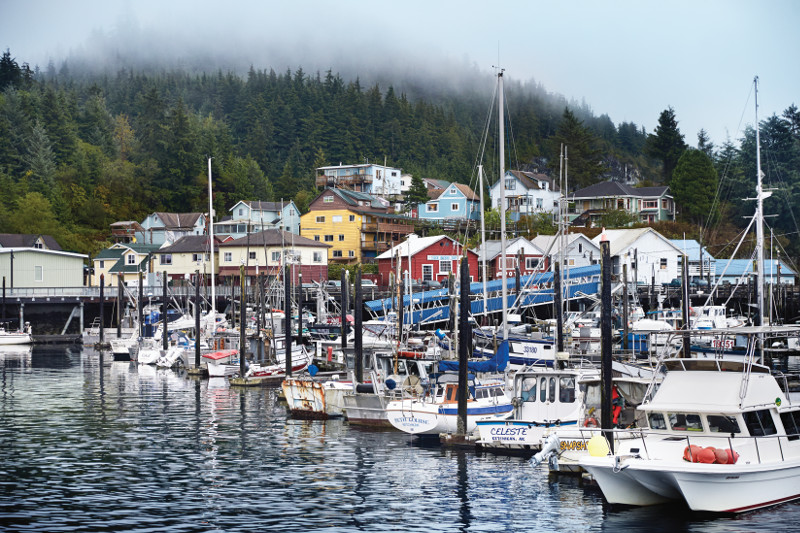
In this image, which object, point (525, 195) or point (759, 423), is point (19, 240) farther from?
point (759, 423)

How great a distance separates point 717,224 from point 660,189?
15.2 metres

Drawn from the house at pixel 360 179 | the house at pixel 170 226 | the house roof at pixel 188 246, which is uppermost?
the house at pixel 360 179

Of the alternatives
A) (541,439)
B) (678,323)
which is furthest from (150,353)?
(541,439)

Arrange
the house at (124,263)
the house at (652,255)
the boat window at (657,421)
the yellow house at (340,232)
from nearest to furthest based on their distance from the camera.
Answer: the boat window at (657,421), the house at (652,255), the house at (124,263), the yellow house at (340,232)

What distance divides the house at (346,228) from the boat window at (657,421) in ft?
320

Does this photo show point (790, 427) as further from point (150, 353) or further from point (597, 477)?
point (150, 353)

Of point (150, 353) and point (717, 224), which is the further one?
point (717, 224)

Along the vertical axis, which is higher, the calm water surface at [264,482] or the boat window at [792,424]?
the boat window at [792,424]

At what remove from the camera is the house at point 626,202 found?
5512 inches

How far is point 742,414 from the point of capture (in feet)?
79.9

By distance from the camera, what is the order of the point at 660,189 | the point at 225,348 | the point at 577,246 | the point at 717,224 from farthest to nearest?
the point at 660,189 < the point at 717,224 < the point at 577,246 < the point at 225,348

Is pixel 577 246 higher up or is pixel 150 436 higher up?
pixel 577 246

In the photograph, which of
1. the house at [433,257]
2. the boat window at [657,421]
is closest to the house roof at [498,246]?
the house at [433,257]

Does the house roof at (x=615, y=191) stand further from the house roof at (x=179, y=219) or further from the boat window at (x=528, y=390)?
the boat window at (x=528, y=390)
